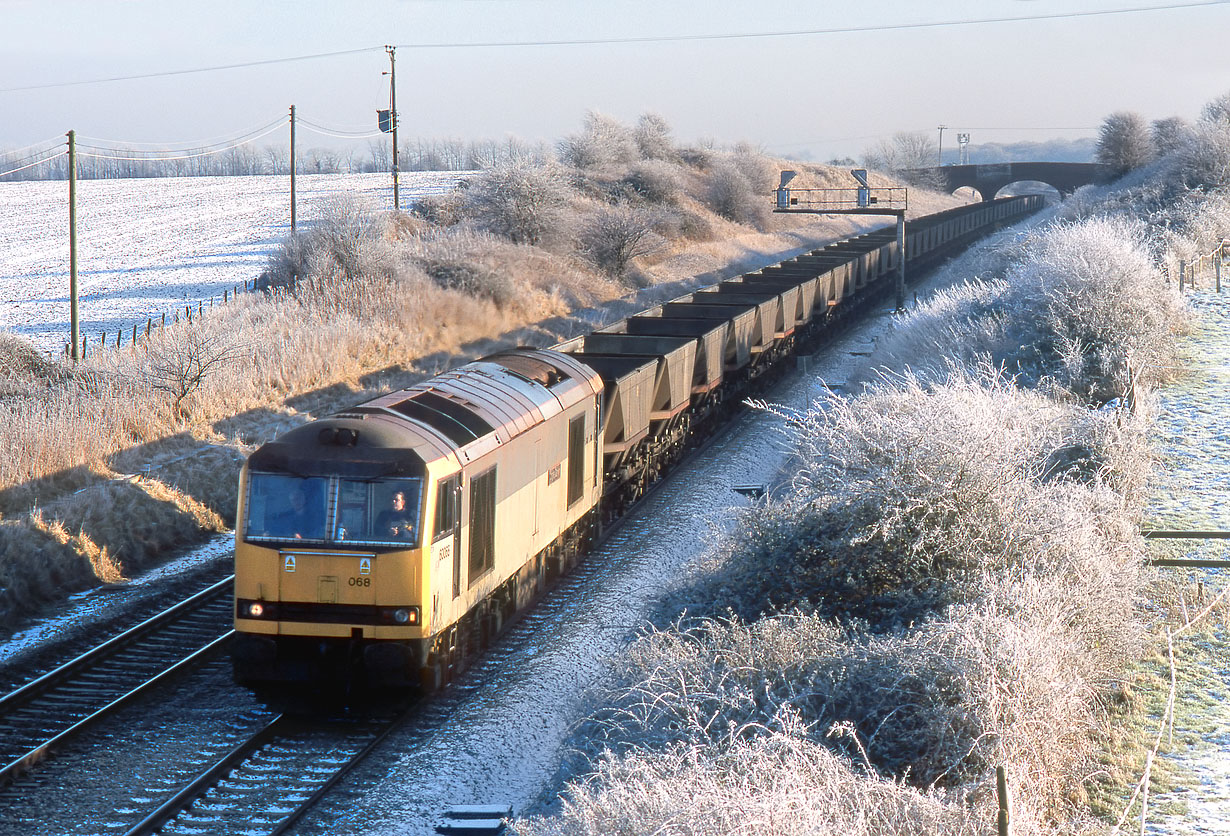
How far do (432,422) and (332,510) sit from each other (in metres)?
1.39

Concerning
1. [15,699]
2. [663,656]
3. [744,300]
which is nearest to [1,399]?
[15,699]

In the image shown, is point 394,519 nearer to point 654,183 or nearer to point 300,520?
point 300,520

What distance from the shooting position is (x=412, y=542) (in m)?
9.32

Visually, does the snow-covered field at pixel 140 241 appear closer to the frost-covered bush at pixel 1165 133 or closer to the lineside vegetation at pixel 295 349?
the lineside vegetation at pixel 295 349

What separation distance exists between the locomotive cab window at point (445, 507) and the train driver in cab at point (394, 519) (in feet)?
0.88

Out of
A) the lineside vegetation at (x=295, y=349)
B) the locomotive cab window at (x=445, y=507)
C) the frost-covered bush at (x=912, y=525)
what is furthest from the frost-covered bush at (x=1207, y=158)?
the locomotive cab window at (x=445, y=507)

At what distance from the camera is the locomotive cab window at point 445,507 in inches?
376

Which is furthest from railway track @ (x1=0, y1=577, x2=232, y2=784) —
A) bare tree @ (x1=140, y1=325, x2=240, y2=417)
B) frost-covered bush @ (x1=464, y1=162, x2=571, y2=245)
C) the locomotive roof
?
frost-covered bush @ (x1=464, y1=162, x2=571, y2=245)

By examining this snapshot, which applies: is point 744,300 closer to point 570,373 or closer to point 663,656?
point 570,373

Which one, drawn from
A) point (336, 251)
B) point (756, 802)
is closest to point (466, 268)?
point (336, 251)

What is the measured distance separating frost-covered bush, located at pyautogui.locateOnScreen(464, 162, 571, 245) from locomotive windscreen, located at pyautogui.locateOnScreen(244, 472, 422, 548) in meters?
37.5

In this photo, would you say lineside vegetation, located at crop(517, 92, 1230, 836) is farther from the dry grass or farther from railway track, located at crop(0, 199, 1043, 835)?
railway track, located at crop(0, 199, 1043, 835)

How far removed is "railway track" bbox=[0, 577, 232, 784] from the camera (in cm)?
947

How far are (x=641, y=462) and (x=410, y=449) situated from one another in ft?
26.6
